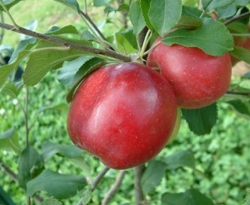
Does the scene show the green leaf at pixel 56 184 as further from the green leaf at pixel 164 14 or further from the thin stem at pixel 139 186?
the green leaf at pixel 164 14

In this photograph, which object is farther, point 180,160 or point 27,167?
point 180,160

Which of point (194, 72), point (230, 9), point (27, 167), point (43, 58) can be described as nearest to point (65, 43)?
point (43, 58)

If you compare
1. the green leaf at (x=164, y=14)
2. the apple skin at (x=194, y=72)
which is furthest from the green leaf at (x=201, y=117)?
the green leaf at (x=164, y=14)

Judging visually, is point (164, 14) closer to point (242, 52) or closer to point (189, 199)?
point (242, 52)

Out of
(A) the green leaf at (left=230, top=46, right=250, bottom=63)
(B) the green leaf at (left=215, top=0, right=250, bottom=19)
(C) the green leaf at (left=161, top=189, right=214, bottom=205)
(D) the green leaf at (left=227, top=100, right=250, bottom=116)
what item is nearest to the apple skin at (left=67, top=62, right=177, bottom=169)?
(A) the green leaf at (left=230, top=46, right=250, bottom=63)

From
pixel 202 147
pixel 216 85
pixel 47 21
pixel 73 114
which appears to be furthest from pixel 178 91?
pixel 47 21

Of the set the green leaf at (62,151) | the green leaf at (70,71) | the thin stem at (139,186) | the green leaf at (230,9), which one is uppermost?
the green leaf at (230,9)

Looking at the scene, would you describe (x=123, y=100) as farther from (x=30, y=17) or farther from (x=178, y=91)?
(x=30, y=17)
